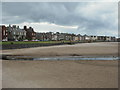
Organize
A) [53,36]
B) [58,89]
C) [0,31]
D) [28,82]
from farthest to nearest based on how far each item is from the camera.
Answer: [53,36] → [0,31] → [28,82] → [58,89]

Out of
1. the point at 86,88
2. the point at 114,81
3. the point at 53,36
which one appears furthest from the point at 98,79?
the point at 53,36

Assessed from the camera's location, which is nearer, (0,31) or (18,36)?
(0,31)

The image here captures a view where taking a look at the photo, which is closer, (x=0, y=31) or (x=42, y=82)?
(x=42, y=82)

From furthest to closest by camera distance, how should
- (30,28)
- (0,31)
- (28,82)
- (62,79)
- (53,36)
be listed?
(53,36), (30,28), (0,31), (62,79), (28,82)

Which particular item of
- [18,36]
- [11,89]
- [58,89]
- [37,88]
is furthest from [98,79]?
[18,36]

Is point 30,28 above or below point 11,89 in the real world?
above

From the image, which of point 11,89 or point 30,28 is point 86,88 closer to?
point 11,89

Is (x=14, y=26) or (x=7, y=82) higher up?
(x=14, y=26)

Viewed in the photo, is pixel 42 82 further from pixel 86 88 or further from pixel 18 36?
pixel 18 36

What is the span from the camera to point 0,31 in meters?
82.7

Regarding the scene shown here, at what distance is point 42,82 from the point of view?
29.6 ft

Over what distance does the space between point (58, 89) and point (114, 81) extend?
11.6ft

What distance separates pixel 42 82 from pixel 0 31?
79.9 m

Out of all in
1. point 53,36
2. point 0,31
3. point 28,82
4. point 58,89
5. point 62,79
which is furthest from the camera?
point 53,36
